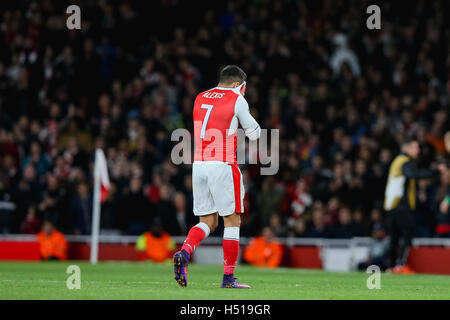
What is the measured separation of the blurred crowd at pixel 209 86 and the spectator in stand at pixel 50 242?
490 millimetres

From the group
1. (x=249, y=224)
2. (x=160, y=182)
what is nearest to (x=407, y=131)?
(x=249, y=224)

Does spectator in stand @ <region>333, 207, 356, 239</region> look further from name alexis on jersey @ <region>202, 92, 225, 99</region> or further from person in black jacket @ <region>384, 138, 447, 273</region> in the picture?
name alexis on jersey @ <region>202, 92, 225, 99</region>

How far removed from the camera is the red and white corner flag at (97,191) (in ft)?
67.3

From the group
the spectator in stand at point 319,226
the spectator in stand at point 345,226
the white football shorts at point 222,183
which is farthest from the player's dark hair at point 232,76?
the spectator in stand at point 319,226

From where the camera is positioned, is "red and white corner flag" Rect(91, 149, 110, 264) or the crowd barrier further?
"red and white corner flag" Rect(91, 149, 110, 264)

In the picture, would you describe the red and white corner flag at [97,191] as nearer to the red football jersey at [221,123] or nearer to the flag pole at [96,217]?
the flag pole at [96,217]

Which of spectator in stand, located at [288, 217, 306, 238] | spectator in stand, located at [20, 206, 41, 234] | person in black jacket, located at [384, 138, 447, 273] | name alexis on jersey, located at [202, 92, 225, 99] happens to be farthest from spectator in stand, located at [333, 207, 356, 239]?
name alexis on jersey, located at [202, 92, 225, 99]

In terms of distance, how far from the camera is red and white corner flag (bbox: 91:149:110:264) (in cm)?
2050

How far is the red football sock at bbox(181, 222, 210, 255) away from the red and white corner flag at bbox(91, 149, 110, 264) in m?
10.2

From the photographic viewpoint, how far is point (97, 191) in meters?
20.9

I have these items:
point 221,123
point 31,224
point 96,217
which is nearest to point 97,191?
point 96,217

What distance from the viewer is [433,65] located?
23.2m

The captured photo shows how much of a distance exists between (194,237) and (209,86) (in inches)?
603
